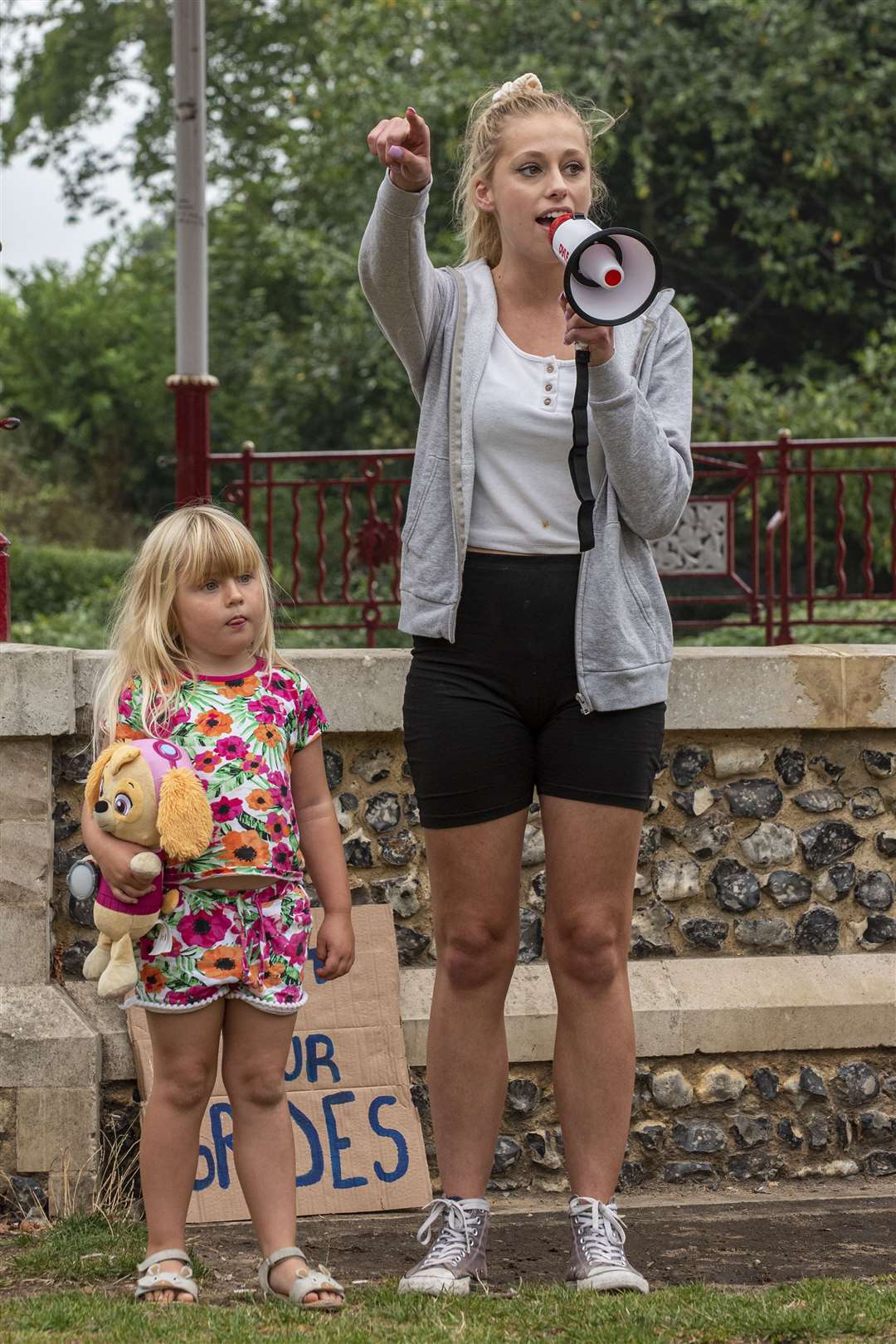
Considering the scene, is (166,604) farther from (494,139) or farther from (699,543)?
(699,543)

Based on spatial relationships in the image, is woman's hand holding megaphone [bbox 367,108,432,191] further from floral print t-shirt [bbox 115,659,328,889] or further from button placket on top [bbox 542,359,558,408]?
Result: floral print t-shirt [bbox 115,659,328,889]

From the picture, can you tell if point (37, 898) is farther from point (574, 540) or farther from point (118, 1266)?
point (574, 540)

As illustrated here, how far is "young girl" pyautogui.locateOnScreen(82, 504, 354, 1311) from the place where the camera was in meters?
2.89

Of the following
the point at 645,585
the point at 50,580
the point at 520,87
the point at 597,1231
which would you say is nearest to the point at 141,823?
the point at 645,585

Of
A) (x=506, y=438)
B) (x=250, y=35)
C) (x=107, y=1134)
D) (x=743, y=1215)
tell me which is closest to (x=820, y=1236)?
(x=743, y=1215)

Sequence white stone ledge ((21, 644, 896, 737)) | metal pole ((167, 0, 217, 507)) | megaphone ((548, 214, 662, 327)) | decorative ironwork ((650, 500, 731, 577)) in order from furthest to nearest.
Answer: decorative ironwork ((650, 500, 731, 577)) → metal pole ((167, 0, 217, 507)) → white stone ledge ((21, 644, 896, 737)) → megaphone ((548, 214, 662, 327))

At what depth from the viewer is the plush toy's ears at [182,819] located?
9.22 ft

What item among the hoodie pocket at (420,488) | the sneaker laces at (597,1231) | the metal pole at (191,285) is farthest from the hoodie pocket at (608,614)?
the metal pole at (191,285)

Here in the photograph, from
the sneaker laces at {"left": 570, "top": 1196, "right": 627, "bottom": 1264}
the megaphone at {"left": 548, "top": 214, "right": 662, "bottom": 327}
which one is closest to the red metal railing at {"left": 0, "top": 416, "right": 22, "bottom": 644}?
the megaphone at {"left": 548, "top": 214, "right": 662, "bottom": 327}

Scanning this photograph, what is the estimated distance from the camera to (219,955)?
114 inches

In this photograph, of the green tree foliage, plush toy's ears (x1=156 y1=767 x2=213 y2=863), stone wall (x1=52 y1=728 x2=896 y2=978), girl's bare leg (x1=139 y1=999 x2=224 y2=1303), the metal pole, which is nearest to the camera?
plush toy's ears (x1=156 y1=767 x2=213 y2=863)

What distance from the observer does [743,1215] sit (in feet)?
12.3

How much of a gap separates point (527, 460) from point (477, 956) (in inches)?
37.0

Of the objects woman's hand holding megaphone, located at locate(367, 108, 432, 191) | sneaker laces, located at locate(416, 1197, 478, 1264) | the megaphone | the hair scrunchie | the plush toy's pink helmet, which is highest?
the hair scrunchie
